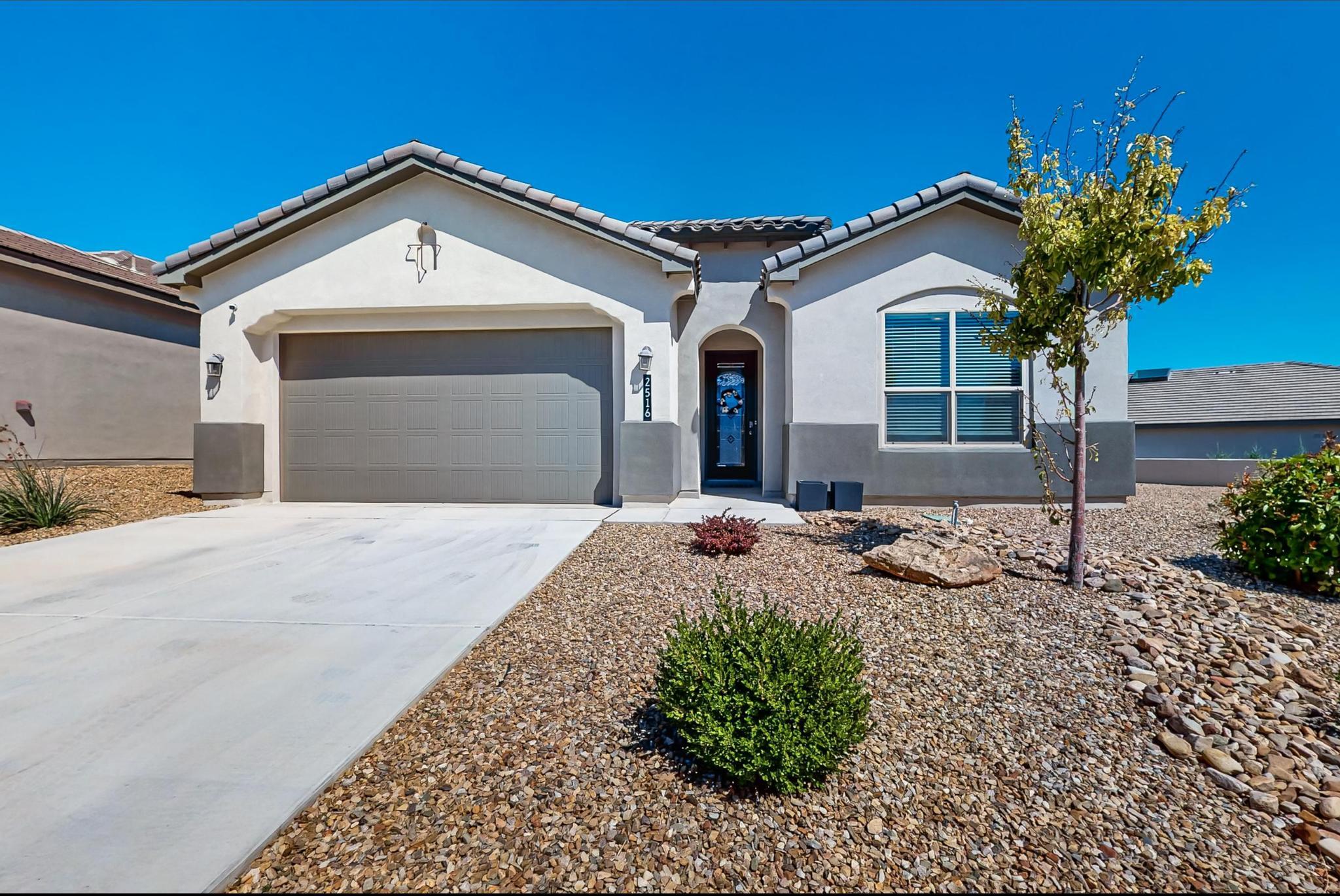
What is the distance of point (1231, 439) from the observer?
1838 centimetres

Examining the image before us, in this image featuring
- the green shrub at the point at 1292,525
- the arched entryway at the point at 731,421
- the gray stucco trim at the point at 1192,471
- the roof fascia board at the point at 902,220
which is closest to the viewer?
the green shrub at the point at 1292,525

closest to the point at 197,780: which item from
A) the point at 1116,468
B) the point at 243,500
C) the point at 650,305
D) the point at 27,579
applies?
the point at 27,579

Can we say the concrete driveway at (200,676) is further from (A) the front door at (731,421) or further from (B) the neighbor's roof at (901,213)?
(A) the front door at (731,421)

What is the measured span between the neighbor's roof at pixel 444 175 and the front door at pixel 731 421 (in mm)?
3403

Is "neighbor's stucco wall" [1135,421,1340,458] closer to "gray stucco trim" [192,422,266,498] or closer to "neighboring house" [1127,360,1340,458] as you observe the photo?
"neighboring house" [1127,360,1340,458]

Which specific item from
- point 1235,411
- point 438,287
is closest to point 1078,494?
point 438,287

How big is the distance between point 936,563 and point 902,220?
Result: 6.04m

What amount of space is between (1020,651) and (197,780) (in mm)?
4229

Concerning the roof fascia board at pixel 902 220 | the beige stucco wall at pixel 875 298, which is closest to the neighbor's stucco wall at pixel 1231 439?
the beige stucco wall at pixel 875 298

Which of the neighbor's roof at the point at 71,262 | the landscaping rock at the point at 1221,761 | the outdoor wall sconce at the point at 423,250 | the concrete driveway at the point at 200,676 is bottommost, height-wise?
the landscaping rock at the point at 1221,761

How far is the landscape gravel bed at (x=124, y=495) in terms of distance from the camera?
7.30m

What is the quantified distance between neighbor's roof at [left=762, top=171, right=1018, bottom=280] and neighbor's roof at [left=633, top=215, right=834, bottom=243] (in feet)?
4.31

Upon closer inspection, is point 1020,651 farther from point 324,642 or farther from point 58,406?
point 58,406

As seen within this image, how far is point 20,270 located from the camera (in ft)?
35.0
